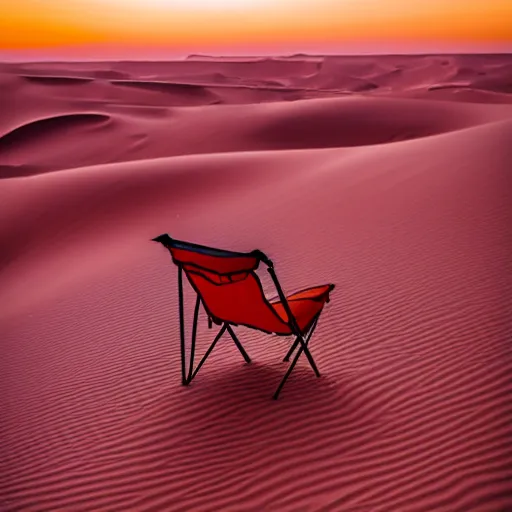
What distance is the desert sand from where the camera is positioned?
3.76m

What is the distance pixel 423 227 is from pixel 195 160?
9.84m

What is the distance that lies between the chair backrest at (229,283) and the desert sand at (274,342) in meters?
0.58

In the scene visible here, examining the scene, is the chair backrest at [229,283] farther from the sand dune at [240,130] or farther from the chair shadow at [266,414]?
the sand dune at [240,130]

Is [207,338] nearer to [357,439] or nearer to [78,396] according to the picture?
[78,396]

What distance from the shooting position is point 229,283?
4.44 metres

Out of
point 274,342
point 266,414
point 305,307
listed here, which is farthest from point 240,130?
point 266,414

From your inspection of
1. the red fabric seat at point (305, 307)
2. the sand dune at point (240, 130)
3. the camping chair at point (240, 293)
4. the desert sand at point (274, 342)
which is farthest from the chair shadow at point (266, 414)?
the sand dune at point (240, 130)

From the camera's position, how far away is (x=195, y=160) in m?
17.4

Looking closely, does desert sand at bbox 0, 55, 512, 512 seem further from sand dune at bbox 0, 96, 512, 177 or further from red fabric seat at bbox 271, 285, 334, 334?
sand dune at bbox 0, 96, 512, 177

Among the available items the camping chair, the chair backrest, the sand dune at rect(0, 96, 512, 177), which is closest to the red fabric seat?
the camping chair

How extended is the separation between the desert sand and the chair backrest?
580mm

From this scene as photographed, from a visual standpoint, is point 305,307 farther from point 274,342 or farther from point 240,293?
point 274,342

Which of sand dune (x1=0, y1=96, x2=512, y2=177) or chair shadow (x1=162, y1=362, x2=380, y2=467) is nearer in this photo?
chair shadow (x1=162, y1=362, x2=380, y2=467)

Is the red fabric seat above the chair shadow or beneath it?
above
